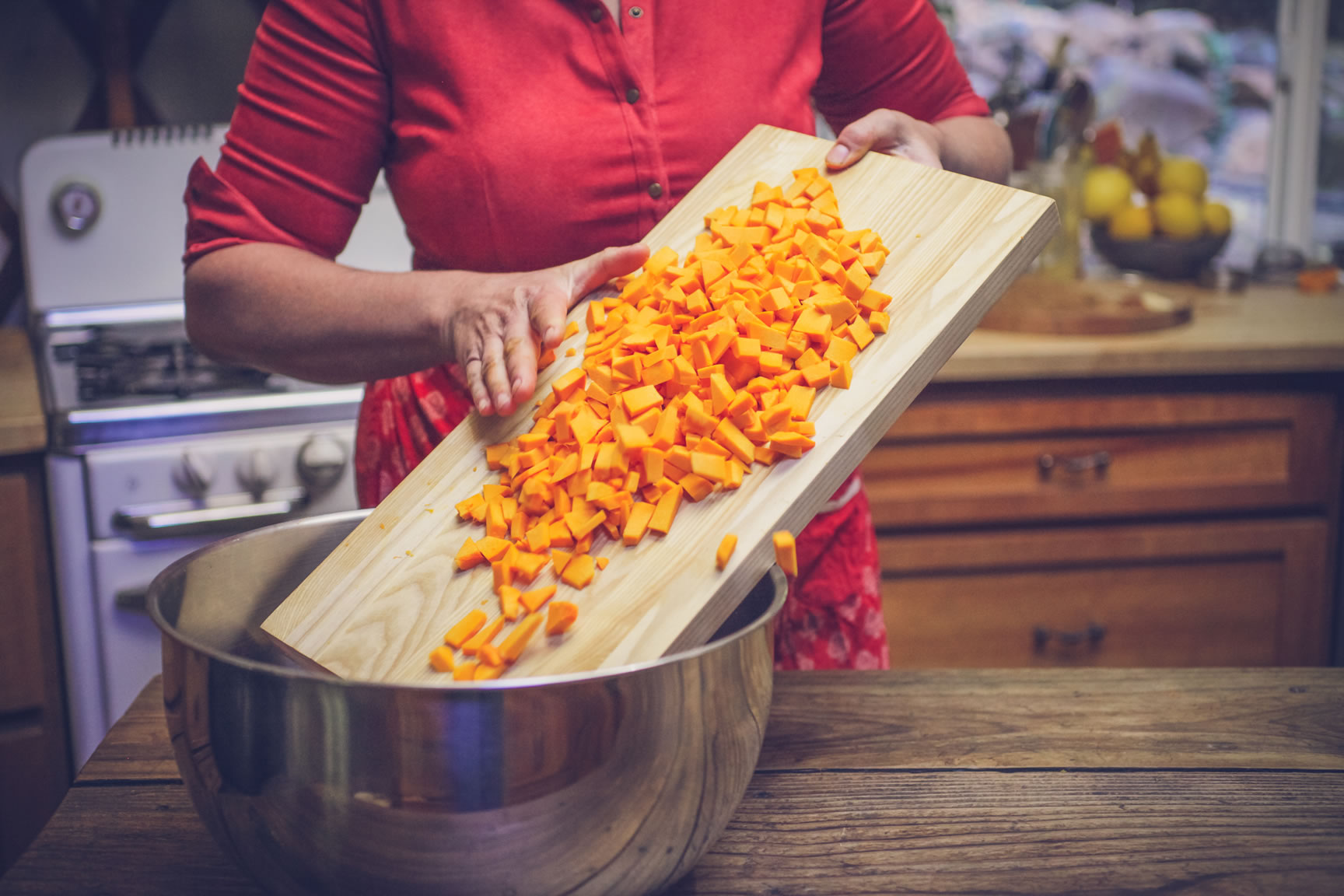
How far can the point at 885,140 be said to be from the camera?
32.4 inches

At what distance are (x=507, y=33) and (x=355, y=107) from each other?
0.14m

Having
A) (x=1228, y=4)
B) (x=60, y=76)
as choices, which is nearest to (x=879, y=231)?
(x=60, y=76)

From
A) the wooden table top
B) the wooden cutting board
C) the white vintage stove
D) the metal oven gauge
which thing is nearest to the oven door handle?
the white vintage stove

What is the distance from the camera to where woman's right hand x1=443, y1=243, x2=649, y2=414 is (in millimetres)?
687

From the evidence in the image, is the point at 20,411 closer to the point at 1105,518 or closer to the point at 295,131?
the point at 295,131

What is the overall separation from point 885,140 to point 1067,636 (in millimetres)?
1058

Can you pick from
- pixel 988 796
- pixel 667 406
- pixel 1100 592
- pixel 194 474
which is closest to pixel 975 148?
pixel 667 406

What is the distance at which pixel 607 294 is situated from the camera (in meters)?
0.79

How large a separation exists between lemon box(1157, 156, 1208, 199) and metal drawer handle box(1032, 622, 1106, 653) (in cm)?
91

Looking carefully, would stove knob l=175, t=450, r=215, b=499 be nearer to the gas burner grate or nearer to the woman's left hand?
the gas burner grate

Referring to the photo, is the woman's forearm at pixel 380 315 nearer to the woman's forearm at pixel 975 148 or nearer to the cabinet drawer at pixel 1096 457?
the woman's forearm at pixel 975 148

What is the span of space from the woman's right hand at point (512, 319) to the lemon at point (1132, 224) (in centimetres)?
155

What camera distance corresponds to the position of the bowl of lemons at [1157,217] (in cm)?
200

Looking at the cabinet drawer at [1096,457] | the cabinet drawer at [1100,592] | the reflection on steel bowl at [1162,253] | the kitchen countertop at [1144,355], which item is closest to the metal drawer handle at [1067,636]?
the cabinet drawer at [1100,592]
